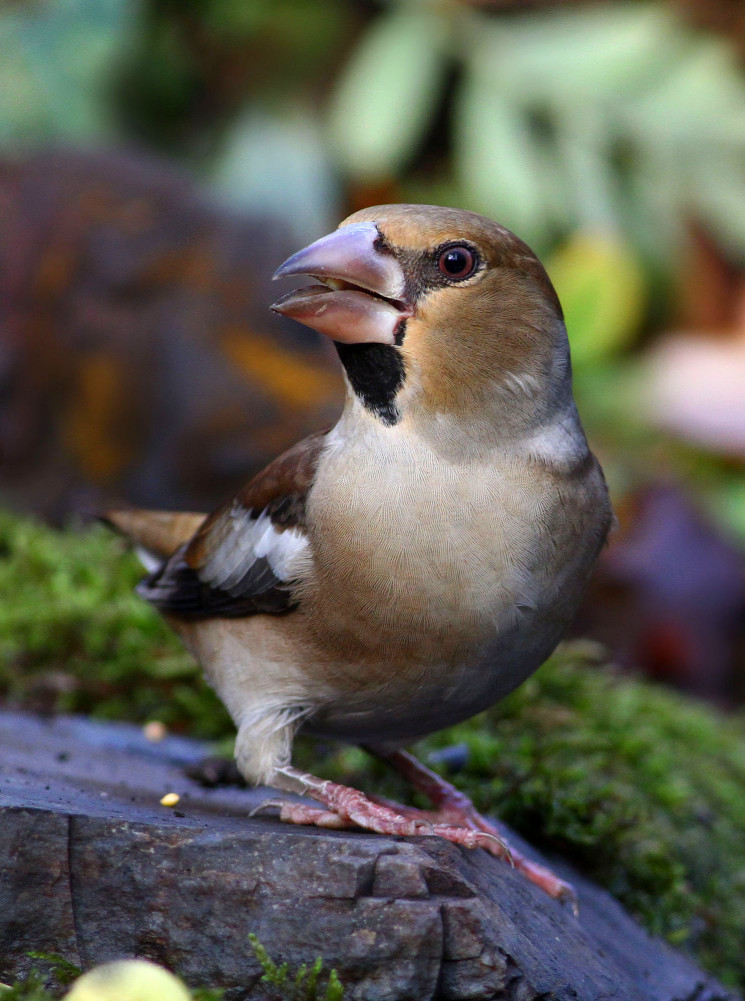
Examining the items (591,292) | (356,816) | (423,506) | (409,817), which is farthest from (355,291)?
(591,292)

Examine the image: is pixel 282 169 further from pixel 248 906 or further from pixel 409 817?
pixel 248 906

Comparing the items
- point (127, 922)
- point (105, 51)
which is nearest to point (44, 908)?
point (127, 922)

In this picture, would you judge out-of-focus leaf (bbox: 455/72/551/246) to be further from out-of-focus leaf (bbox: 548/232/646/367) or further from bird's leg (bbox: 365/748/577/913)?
bird's leg (bbox: 365/748/577/913)

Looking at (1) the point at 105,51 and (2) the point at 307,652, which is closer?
(2) the point at 307,652

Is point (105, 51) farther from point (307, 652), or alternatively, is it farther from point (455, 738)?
point (307, 652)

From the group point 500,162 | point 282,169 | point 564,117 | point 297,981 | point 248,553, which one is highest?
point 564,117

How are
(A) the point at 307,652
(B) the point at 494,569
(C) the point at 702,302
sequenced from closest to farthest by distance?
(B) the point at 494,569 → (A) the point at 307,652 → (C) the point at 702,302
